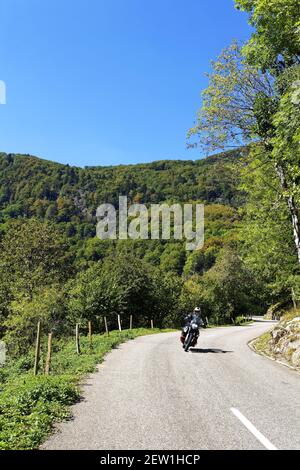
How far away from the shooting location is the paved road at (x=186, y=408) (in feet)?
19.4

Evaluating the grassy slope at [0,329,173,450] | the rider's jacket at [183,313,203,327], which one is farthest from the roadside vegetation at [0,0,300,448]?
the rider's jacket at [183,313,203,327]

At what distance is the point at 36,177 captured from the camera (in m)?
197

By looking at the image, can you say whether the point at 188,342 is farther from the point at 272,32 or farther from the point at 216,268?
the point at 216,268

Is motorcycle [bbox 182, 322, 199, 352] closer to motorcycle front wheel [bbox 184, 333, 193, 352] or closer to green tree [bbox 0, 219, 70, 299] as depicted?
motorcycle front wheel [bbox 184, 333, 193, 352]

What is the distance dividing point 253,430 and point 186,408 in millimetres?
1765

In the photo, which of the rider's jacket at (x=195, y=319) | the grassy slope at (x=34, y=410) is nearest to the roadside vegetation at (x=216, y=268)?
the grassy slope at (x=34, y=410)

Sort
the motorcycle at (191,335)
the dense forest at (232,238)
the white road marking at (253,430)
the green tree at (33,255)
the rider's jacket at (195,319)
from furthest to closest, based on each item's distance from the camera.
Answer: the green tree at (33,255), the rider's jacket at (195,319), the motorcycle at (191,335), the dense forest at (232,238), the white road marking at (253,430)

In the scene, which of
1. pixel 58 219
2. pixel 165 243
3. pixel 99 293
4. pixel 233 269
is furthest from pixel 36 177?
pixel 99 293

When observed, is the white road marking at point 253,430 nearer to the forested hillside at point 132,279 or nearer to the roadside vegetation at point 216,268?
the roadside vegetation at point 216,268

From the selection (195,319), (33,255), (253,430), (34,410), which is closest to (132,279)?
(33,255)

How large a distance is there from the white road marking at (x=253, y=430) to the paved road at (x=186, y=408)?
0.05 feet

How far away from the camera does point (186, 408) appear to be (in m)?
7.83

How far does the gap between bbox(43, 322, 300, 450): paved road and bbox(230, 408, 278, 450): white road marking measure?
2cm

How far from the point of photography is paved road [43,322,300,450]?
19.4ft
